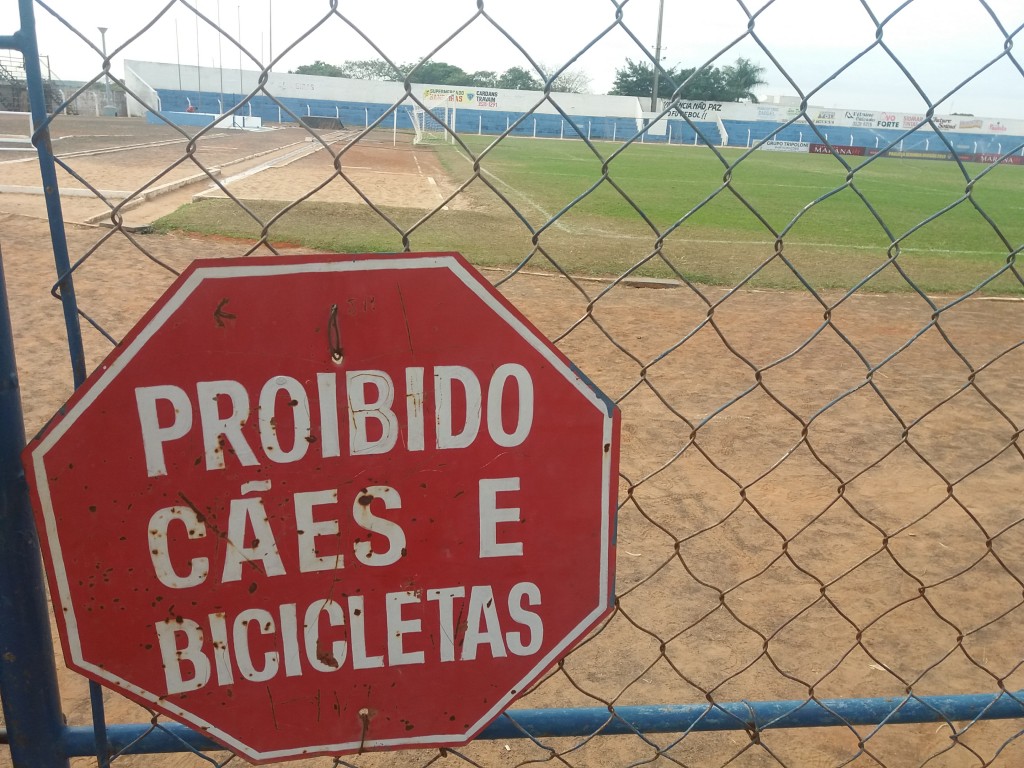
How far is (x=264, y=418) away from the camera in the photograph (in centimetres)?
124

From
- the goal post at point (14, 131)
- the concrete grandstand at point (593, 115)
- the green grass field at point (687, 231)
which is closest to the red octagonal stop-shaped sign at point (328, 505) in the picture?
the green grass field at point (687, 231)

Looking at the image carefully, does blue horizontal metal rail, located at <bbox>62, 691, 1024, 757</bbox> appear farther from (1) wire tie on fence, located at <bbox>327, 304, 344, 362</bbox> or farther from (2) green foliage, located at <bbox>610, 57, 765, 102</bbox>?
(2) green foliage, located at <bbox>610, 57, 765, 102</bbox>

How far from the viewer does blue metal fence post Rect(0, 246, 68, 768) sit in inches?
49.0

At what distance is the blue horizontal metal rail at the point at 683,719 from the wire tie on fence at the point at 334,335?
2.60 feet

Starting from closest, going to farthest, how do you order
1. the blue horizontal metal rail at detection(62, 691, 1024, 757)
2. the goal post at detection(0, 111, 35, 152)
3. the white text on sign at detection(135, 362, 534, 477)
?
1. the white text on sign at detection(135, 362, 534, 477)
2. the blue horizontal metal rail at detection(62, 691, 1024, 757)
3. the goal post at detection(0, 111, 35, 152)

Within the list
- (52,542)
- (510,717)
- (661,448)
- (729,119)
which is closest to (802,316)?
(661,448)

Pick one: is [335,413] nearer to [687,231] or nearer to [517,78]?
[687,231]

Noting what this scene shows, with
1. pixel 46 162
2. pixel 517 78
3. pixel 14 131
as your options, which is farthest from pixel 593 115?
pixel 46 162

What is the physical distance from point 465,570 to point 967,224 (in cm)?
1660

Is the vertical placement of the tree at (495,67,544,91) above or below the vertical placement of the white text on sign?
above

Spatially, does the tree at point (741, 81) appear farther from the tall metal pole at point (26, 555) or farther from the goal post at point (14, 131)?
the tall metal pole at point (26, 555)

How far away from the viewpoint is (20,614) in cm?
132

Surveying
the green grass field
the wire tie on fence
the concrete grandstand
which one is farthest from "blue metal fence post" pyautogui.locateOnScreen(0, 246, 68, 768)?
the concrete grandstand

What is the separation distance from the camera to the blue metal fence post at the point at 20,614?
4.09ft
